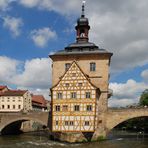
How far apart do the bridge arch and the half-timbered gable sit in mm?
3799

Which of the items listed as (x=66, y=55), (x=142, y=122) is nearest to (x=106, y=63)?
(x=66, y=55)

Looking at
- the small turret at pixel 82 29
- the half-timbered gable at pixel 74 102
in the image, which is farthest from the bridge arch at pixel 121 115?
the small turret at pixel 82 29

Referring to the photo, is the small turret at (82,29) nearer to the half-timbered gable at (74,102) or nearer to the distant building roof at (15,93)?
the half-timbered gable at (74,102)

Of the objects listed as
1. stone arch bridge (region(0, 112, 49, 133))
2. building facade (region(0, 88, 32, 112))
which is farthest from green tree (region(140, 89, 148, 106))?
building facade (region(0, 88, 32, 112))

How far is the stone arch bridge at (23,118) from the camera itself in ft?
172

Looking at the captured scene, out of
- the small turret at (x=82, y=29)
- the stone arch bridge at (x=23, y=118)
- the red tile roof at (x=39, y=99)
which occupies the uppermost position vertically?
the small turret at (x=82, y=29)

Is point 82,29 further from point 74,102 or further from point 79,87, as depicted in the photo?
point 74,102

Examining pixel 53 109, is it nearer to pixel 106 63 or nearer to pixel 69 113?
pixel 69 113

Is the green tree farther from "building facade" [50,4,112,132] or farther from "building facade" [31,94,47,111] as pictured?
"building facade" [31,94,47,111]

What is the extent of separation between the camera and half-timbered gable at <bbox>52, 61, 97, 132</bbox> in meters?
45.7

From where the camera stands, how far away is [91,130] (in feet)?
149

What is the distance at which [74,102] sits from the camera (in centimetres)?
4650

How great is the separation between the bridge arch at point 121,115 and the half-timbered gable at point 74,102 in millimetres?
3799

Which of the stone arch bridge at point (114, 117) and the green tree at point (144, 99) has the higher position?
the green tree at point (144, 99)
